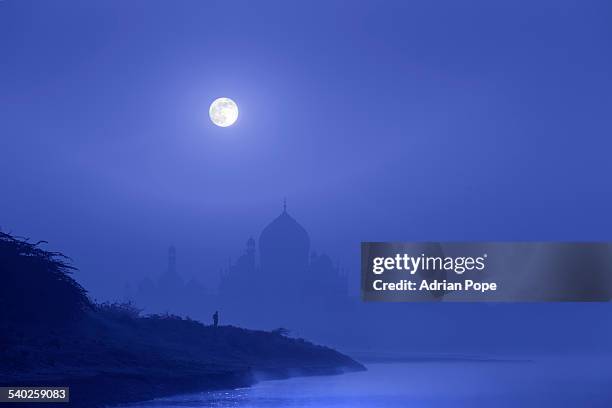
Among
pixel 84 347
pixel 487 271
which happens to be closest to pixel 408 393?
pixel 84 347

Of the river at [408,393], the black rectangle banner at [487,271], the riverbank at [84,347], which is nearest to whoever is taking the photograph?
the black rectangle banner at [487,271]

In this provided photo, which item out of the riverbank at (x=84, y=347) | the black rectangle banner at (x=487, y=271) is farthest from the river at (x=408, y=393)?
the black rectangle banner at (x=487, y=271)

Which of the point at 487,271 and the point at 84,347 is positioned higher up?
the point at 84,347

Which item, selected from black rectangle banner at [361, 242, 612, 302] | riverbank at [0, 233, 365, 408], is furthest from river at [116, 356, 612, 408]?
black rectangle banner at [361, 242, 612, 302]

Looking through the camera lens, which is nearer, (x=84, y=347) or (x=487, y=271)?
(x=487, y=271)

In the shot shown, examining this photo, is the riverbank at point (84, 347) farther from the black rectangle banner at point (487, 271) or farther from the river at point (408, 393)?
the black rectangle banner at point (487, 271)

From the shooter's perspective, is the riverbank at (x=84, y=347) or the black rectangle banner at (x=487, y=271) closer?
the black rectangle banner at (x=487, y=271)

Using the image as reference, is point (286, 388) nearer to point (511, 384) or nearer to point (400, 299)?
point (511, 384)

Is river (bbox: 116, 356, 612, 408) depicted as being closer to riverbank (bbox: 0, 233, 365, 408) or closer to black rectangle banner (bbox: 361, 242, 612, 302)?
riverbank (bbox: 0, 233, 365, 408)

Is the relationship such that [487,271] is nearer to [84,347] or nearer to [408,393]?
[84,347]

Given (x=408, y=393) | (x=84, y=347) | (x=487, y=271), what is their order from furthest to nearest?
(x=408, y=393), (x=84, y=347), (x=487, y=271)

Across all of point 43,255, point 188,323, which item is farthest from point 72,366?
point 188,323

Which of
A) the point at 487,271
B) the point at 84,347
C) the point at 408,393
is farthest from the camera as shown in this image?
the point at 408,393

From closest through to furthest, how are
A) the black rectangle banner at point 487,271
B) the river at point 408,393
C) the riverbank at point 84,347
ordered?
the black rectangle banner at point 487,271
the riverbank at point 84,347
the river at point 408,393
